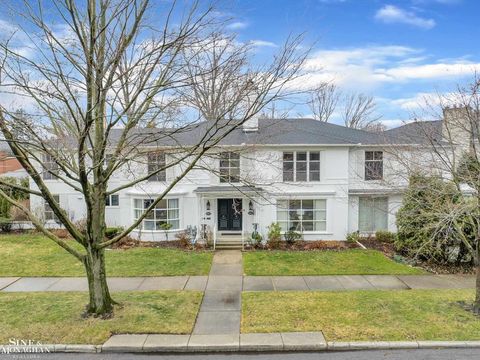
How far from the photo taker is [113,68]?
279 inches

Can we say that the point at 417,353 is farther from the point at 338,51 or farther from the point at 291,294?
the point at 338,51

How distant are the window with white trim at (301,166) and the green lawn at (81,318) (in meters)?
9.15

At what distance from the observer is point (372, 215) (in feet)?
62.0

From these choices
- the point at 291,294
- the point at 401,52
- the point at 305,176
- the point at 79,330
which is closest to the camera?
the point at 79,330

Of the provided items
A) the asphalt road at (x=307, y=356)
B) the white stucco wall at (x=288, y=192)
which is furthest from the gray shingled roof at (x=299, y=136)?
the asphalt road at (x=307, y=356)

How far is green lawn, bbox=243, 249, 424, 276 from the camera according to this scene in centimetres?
1298

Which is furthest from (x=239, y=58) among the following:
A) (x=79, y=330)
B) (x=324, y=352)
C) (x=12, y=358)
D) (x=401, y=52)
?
(x=401, y=52)

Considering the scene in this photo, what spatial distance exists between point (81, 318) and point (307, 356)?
201 inches

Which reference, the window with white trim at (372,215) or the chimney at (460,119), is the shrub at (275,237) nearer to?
the window with white trim at (372,215)

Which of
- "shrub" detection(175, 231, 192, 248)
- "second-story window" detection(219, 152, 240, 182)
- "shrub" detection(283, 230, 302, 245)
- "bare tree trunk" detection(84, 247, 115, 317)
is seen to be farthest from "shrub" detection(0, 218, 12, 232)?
"shrub" detection(283, 230, 302, 245)

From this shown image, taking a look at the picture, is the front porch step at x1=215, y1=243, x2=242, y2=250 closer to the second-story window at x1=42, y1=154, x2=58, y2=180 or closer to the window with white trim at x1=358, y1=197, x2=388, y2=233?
the window with white trim at x1=358, y1=197, x2=388, y2=233

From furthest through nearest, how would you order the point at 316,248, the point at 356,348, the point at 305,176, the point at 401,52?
the point at 305,176 → the point at 316,248 → the point at 401,52 → the point at 356,348

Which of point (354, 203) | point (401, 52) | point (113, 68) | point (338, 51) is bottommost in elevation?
point (354, 203)

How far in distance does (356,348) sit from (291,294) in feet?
10.4
